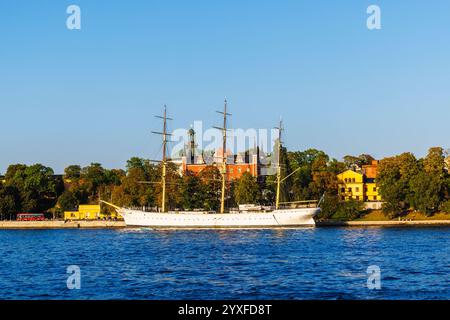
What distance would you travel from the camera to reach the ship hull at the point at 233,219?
88.9 metres

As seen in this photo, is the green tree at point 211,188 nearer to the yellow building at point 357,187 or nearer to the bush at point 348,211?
the bush at point 348,211

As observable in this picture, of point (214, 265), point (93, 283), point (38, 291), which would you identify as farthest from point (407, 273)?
point (38, 291)

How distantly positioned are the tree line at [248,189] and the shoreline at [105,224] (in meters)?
3.39

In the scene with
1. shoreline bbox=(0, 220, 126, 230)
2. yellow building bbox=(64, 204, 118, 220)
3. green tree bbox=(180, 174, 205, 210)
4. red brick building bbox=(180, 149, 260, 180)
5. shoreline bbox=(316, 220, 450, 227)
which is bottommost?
shoreline bbox=(0, 220, 126, 230)

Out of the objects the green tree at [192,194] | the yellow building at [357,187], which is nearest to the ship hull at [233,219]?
the green tree at [192,194]

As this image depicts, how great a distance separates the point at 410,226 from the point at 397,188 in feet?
28.8

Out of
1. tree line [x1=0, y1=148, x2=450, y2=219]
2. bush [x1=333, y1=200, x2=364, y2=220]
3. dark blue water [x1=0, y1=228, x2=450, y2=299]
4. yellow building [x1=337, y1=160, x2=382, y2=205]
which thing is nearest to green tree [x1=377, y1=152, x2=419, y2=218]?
tree line [x1=0, y1=148, x2=450, y2=219]

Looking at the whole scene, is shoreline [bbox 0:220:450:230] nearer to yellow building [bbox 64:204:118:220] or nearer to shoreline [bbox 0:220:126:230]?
shoreline [bbox 0:220:126:230]

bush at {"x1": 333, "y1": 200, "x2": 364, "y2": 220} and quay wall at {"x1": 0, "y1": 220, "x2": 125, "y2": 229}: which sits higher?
bush at {"x1": 333, "y1": 200, "x2": 364, "y2": 220}

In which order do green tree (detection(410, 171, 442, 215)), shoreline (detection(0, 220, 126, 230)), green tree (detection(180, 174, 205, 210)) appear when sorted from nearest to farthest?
green tree (detection(410, 171, 442, 215))
green tree (detection(180, 174, 205, 210))
shoreline (detection(0, 220, 126, 230))

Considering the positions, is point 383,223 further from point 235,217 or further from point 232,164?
point 232,164

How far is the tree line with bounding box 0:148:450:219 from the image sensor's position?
93250 millimetres

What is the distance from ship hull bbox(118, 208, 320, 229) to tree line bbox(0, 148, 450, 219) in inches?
210
